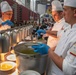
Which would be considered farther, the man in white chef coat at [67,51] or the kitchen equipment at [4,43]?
the kitchen equipment at [4,43]

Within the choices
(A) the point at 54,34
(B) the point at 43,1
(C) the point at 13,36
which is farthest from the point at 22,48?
(B) the point at 43,1

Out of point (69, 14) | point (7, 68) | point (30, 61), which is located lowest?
point (7, 68)

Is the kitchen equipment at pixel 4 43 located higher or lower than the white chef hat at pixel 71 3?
lower

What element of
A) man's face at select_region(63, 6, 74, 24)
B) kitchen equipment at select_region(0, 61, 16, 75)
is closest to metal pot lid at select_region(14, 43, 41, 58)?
kitchen equipment at select_region(0, 61, 16, 75)

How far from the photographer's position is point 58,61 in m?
1.08

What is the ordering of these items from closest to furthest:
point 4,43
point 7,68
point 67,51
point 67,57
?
1. point 67,57
2. point 67,51
3. point 4,43
4. point 7,68

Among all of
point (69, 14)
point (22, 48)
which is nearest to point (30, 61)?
point (22, 48)

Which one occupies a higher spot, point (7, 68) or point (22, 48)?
point (22, 48)

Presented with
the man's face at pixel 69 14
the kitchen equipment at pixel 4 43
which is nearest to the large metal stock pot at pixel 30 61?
the kitchen equipment at pixel 4 43

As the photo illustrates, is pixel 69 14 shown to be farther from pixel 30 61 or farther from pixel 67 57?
pixel 30 61

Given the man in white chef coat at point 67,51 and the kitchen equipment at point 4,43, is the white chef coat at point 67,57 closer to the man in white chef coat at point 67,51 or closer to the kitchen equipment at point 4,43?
the man in white chef coat at point 67,51

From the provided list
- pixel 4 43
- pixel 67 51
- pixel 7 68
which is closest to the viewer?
pixel 67 51

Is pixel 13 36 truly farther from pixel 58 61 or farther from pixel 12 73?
pixel 58 61

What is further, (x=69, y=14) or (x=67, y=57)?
(x=69, y=14)
